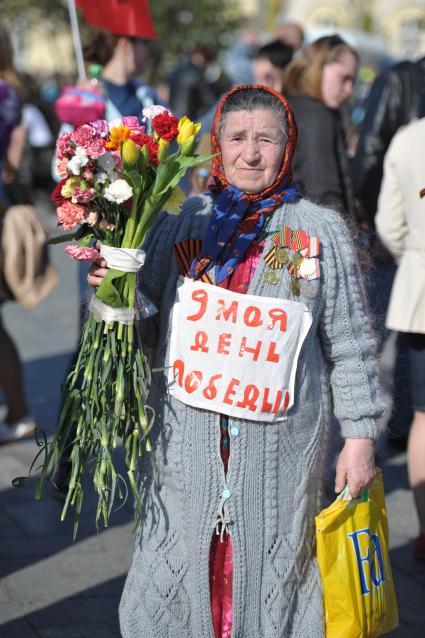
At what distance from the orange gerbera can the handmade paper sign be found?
0.45 metres

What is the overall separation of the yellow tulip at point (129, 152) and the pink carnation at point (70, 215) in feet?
0.56

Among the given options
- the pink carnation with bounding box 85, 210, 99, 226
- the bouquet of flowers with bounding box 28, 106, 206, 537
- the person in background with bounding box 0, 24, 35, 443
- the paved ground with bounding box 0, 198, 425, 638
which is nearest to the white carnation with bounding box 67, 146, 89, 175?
the bouquet of flowers with bounding box 28, 106, 206, 537

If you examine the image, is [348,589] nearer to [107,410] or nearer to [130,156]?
[107,410]

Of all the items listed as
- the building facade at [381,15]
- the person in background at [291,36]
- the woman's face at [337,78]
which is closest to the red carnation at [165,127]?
the woman's face at [337,78]

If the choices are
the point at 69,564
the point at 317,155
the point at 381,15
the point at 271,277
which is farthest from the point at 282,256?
the point at 381,15

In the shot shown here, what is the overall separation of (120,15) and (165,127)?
2.66m

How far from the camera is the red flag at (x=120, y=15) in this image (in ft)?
16.9

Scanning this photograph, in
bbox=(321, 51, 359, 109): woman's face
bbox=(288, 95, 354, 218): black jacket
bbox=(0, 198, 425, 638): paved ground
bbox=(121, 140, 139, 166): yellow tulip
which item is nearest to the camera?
bbox=(121, 140, 139, 166): yellow tulip

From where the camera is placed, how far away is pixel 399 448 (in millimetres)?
5945

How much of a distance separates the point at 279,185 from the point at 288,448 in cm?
72

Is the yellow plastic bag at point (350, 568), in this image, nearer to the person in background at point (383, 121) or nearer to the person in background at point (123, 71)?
the person in background at point (383, 121)

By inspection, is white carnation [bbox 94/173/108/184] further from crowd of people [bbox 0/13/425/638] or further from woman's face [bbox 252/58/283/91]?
woman's face [bbox 252/58/283/91]

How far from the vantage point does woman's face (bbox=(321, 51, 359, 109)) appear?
214 inches

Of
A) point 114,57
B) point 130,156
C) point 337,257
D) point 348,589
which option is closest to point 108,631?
point 348,589
